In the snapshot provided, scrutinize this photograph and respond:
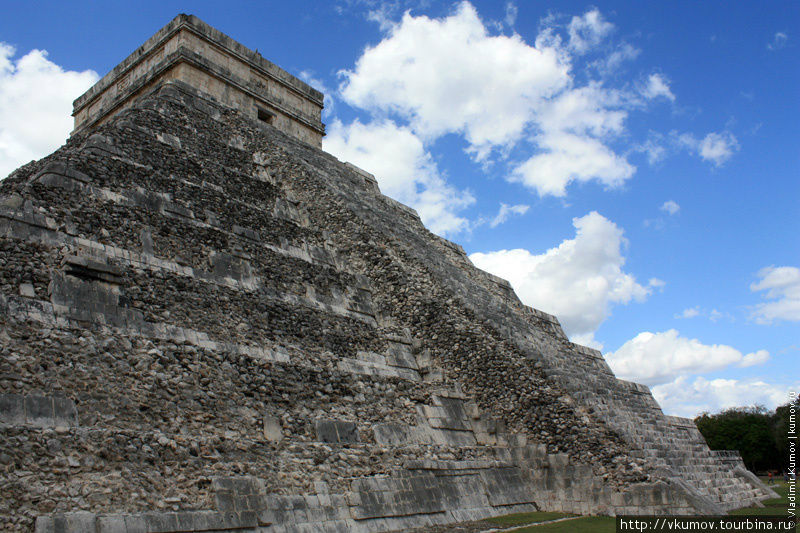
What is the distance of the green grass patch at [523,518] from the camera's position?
26.1 feet

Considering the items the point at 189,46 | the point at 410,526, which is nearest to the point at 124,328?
the point at 410,526

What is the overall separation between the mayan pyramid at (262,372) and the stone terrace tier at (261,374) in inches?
1.0

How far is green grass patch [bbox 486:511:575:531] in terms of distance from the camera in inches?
313

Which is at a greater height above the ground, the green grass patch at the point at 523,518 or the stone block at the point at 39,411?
the stone block at the point at 39,411

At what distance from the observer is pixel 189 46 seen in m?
14.7

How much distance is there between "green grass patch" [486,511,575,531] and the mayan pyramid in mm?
230

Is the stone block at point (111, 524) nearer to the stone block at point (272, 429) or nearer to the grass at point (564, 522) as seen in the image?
the stone block at point (272, 429)

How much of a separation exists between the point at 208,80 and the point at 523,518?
12.2m

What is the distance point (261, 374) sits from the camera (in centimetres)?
748

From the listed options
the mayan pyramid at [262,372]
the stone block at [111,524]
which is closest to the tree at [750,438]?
the mayan pyramid at [262,372]

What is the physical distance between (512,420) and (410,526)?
3.07 m

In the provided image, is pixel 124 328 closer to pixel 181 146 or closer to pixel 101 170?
pixel 101 170

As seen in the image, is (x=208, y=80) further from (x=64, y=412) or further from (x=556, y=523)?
(x=556, y=523)

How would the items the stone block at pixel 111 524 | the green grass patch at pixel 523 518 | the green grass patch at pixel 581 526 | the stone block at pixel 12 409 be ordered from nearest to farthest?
the stone block at pixel 111 524 → the stone block at pixel 12 409 → the green grass patch at pixel 581 526 → the green grass patch at pixel 523 518
